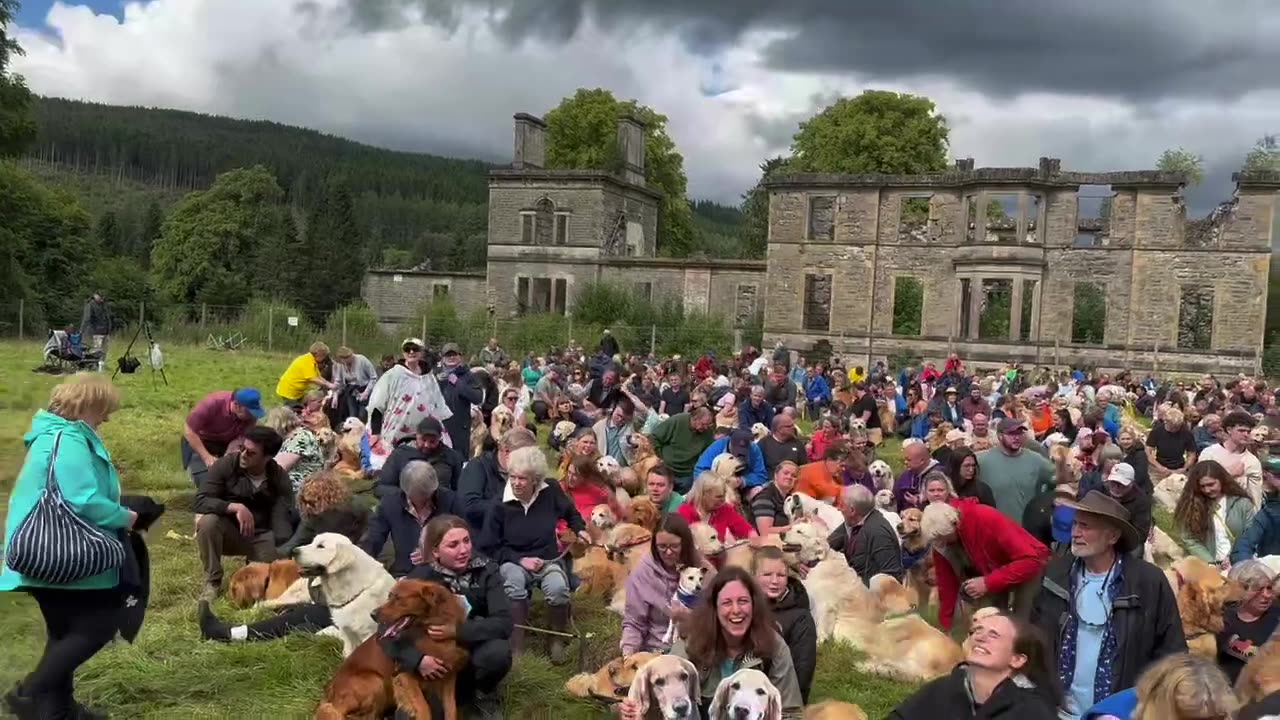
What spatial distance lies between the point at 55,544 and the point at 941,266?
3875cm

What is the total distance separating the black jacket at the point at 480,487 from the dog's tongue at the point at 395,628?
205cm

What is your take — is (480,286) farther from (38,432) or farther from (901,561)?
(38,432)

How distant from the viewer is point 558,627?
730 centimetres

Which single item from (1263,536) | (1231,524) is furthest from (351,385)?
(1263,536)

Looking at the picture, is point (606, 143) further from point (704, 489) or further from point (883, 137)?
point (704, 489)

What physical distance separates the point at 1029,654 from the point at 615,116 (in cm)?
5207

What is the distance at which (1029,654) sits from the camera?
3.99 meters

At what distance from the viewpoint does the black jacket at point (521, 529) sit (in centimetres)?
706

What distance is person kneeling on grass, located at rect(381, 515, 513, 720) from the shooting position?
5.50 meters

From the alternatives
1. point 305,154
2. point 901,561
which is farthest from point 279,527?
point 305,154

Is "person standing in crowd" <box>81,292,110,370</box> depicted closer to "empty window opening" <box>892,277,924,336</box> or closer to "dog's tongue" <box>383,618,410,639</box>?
"dog's tongue" <box>383,618,410,639</box>

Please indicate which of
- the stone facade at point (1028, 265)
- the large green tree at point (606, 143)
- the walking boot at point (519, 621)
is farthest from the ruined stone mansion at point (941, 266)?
the walking boot at point (519, 621)

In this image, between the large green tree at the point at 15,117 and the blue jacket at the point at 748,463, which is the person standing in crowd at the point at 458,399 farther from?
the large green tree at the point at 15,117

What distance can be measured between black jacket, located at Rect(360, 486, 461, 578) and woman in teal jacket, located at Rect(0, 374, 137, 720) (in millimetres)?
2225
